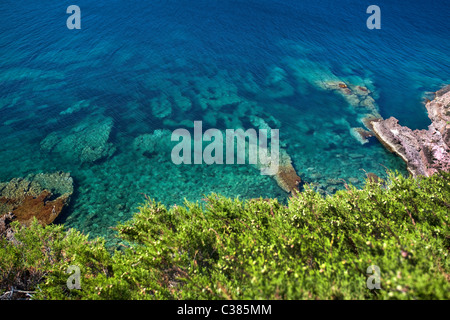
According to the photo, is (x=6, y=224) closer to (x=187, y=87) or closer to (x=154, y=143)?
(x=154, y=143)

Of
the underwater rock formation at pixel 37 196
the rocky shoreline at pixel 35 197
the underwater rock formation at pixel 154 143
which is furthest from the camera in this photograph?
the underwater rock formation at pixel 154 143

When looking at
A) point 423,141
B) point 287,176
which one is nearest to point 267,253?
point 287,176

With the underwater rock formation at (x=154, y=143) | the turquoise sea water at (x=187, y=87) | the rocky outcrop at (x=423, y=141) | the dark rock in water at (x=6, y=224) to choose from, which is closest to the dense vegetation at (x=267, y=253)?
the dark rock in water at (x=6, y=224)

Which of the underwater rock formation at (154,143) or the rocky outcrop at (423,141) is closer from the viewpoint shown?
the rocky outcrop at (423,141)

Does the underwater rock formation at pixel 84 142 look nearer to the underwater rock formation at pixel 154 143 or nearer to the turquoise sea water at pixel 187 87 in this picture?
the turquoise sea water at pixel 187 87

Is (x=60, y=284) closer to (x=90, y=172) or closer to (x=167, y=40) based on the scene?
(x=90, y=172)
